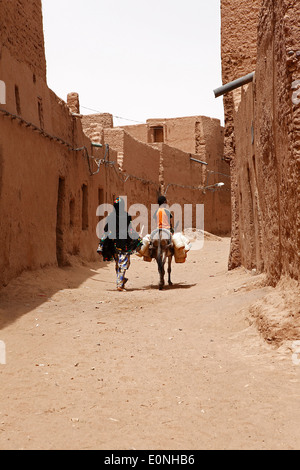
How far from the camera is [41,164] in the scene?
1051 centimetres

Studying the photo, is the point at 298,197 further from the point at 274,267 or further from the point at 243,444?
the point at 243,444

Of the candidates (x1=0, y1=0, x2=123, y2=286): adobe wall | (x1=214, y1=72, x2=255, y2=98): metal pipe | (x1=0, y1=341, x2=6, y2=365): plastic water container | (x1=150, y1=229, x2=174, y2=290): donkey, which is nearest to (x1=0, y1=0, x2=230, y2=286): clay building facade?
(x1=0, y1=0, x2=123, y2=286): adobe wall

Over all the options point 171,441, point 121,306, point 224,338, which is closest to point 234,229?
point 121,306

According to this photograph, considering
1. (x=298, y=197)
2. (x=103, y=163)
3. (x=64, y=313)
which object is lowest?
(x=64, y=313)

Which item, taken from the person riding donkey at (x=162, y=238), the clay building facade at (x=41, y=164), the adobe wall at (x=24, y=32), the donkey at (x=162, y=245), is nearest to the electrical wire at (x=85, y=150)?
the clay building facade at (x=41, y=164)

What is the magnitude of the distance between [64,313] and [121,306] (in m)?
0.86

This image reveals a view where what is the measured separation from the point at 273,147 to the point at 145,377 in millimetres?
3008

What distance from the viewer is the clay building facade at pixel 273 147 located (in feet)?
16.6

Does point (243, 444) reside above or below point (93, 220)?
below

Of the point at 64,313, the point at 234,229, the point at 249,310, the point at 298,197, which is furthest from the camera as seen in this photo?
the point at 234,229

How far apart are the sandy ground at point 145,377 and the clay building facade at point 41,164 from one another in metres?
1.67

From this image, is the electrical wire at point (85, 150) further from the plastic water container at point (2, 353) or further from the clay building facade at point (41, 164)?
the plastic water container at point (2, 353)

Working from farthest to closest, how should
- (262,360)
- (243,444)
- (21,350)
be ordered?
(21,350)
(262,360)
(243,444)

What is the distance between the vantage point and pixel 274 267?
243 inches
